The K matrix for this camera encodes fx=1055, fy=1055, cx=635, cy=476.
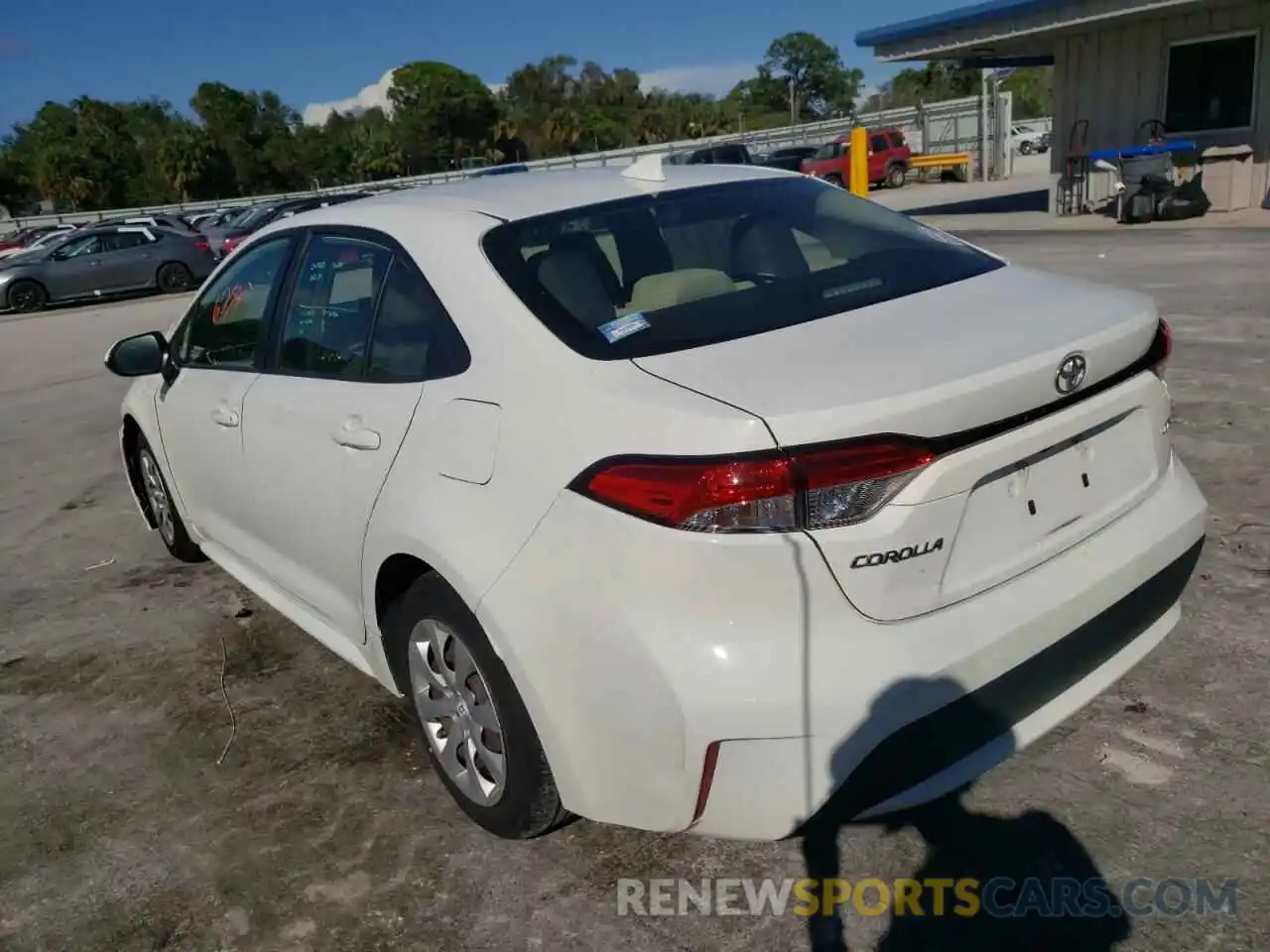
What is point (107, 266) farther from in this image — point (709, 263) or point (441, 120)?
point (441, 120)

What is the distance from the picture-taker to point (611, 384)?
2244 millimetres

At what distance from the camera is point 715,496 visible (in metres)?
2.04

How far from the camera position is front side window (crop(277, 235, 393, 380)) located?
304 centimetres

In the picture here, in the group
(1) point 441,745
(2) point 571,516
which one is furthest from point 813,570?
(1) point 441,745

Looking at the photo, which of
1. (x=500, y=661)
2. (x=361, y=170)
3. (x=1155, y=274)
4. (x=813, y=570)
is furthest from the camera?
(x=361, y=170)

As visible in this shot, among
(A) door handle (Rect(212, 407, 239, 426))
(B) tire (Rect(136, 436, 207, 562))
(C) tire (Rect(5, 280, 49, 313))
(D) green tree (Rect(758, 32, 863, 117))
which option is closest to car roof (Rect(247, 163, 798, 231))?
(A) door handle (Rect(212, 407, 239, 426))

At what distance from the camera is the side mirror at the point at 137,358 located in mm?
4223

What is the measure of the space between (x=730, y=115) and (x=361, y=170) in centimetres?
3146

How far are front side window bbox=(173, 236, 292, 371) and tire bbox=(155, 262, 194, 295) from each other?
19.2 metres

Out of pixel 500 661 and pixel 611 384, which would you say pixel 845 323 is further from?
pixel 500 661

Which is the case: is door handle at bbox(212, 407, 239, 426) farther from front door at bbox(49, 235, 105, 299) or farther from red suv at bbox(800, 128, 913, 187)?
red suv at bbox(800, 128, 913, 187)

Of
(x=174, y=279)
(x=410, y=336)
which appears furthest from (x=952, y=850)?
(x=174, y=279)

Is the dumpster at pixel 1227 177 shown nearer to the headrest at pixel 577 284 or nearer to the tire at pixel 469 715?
the headrest at pixel 577 284

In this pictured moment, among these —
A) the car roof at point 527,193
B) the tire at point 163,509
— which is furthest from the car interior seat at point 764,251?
the tire at point 163,509
